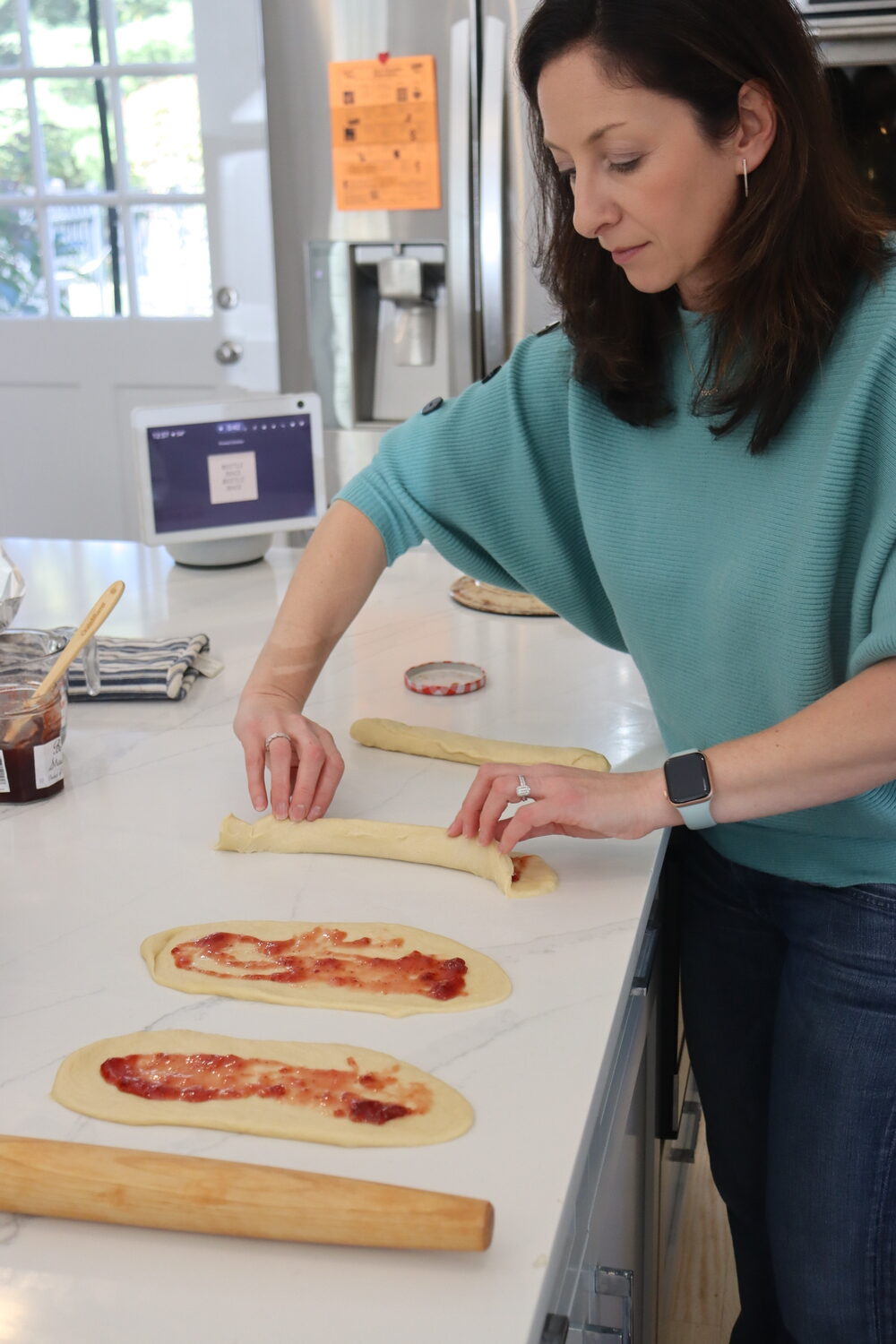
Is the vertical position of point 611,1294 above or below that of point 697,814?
below

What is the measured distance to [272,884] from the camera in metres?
1.20

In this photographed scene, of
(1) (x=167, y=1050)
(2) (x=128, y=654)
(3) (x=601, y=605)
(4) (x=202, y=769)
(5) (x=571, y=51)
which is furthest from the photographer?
(2) (x=128, y=654)

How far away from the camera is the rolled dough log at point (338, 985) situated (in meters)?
1.01

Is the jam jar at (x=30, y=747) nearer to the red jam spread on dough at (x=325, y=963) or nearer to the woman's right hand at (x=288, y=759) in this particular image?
the woman's right hand at (x=288, y=759)

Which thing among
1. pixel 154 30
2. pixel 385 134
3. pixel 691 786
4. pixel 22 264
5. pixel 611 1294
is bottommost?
pixel 611 1294

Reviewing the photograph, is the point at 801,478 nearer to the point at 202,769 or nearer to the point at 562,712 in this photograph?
the point at 562,712

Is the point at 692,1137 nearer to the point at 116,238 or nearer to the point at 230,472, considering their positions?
the point at 230,472

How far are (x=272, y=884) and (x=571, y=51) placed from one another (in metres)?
0.78

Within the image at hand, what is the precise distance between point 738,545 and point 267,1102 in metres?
0.67

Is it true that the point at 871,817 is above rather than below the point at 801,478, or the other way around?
below

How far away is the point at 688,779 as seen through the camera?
113 centimetres

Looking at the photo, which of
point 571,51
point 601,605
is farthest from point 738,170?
point 601,605

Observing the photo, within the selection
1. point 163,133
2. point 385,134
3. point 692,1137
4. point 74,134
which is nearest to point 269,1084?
point 692,1137

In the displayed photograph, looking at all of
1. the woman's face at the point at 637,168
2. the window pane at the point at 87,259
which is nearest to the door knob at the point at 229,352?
the window pane at the point at 87,259
